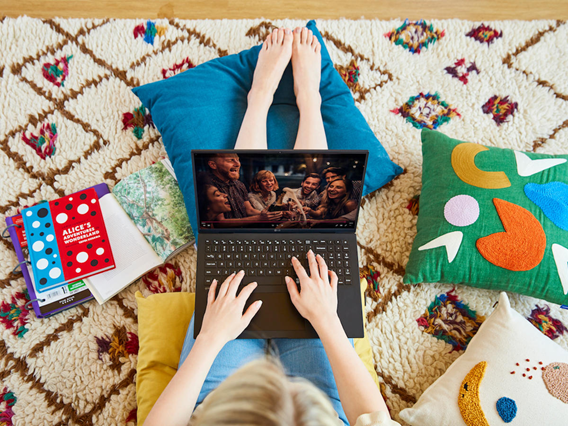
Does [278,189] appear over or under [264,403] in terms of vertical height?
over

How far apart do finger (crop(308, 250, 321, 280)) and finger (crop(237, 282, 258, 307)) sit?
0.13 metres

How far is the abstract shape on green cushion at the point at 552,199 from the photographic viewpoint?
2.87 ft

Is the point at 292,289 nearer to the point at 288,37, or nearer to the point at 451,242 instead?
the point at 451,242

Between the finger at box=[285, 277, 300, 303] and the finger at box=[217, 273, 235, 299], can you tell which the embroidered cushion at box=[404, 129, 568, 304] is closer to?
the finger at box=[285, 277, 300, 303]

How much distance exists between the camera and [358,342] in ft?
2.91

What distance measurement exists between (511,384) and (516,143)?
755 millimetres

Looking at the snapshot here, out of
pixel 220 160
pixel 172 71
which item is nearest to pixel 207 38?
pixel 172 71

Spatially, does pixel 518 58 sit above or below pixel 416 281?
above

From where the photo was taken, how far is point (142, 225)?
1.03m

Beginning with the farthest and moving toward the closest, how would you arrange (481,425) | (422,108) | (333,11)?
(333,11), (422,108), (481,425)

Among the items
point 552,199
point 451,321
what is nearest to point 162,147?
point 451,321

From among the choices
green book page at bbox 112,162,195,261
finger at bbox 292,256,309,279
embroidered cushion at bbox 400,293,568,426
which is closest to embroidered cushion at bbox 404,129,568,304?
embroidered cushion at bbox 400,293,568,426

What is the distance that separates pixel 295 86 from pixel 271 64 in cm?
10

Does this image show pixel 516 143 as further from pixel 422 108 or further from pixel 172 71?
pixel 172 71
